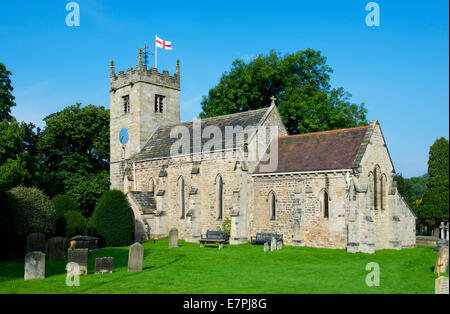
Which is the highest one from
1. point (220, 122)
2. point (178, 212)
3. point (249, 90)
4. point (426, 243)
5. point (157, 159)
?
point (249, 90)

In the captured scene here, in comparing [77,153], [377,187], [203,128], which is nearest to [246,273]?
[377,187]

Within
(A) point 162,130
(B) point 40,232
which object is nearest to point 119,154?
(A) point 162,130

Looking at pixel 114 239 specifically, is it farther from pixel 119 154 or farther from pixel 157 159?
pixel 119 154

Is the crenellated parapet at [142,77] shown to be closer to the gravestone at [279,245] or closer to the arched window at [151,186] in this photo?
the arched window at [151,186]

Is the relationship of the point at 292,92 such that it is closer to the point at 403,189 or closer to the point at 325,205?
the point at 325,205

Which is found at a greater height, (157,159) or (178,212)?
(157,159)

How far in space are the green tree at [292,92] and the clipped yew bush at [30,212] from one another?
22.7 m

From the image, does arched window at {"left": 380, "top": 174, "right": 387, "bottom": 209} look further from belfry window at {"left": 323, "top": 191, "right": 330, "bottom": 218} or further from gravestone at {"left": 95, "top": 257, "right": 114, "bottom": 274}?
gravestone at {"left": 95, "top": 257, "right": 114, "bottom": 274}

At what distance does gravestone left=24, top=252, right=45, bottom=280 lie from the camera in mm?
17938

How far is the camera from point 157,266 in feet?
71.5

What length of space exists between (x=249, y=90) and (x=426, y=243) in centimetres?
2162

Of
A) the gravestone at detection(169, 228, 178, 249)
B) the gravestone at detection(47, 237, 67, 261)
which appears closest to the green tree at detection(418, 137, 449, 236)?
the gravestone at detection(169, 228, 178, 249)

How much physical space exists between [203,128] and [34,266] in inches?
830

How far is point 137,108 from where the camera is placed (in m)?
41.0
